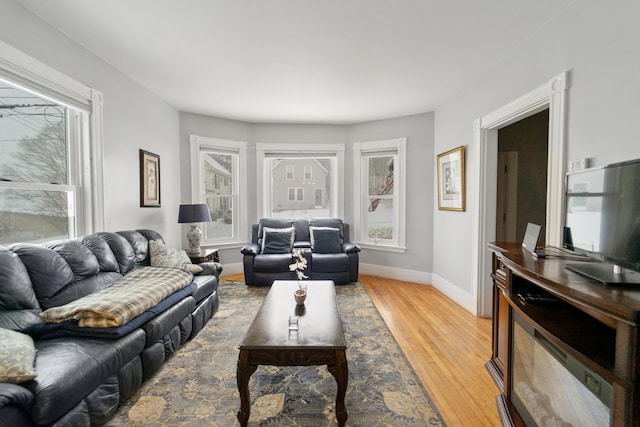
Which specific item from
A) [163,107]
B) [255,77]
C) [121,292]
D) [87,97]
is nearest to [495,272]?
[121,292]

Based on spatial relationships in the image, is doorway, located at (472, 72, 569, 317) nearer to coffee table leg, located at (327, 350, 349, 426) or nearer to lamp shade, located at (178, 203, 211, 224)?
coffee table leg, located at (327, 350, 349, 426)

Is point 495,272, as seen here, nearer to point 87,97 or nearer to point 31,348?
point 31,348

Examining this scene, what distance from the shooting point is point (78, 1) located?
2018 mm

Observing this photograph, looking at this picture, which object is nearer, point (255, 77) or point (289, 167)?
point (255, 77)

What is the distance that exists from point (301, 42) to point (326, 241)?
288 cm

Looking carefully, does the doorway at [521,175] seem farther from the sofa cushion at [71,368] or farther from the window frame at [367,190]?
the sofa cushion at [71,368]

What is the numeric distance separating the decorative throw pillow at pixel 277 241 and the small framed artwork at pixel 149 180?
A: 160 centimetres

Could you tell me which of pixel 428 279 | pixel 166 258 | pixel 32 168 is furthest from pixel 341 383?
pixel 428 279

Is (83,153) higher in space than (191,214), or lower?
higher

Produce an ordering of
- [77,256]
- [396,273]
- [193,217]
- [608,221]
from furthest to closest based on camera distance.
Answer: [396,273] → [193,217] → [77,256] → [608,221]

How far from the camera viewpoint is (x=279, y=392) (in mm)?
1951

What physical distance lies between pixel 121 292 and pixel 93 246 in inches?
25.6

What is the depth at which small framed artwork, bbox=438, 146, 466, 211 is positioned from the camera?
11.6ft

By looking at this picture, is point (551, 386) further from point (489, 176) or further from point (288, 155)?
point (288, 155)
